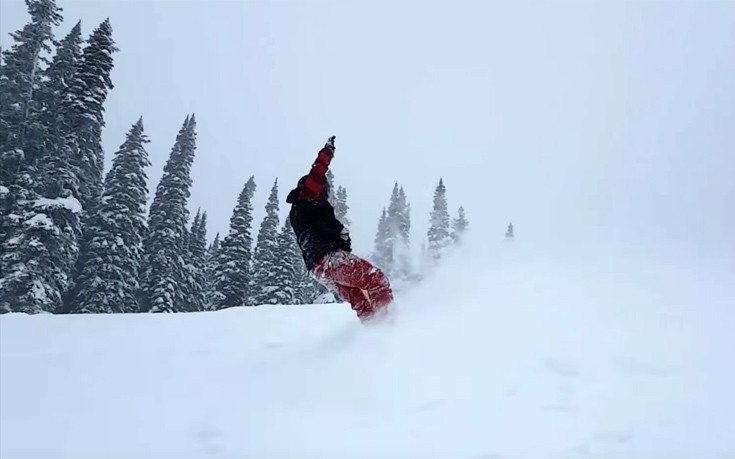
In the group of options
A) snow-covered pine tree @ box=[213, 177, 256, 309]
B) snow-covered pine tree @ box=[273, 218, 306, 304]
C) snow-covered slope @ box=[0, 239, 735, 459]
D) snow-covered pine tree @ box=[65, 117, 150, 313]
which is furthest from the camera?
snow-covered pine tree @ box=[213, 177, 256, 309]

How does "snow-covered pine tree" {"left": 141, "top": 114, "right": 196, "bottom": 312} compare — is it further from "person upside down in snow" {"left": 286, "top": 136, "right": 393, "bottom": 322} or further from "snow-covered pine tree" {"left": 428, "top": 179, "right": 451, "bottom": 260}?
"person upside down in snow" {"left": 286, "top": 136, "right": 393, "bottom": 322}

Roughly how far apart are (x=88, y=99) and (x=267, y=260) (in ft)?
45.0

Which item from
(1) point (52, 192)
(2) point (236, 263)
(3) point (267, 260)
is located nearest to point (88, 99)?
(1) point (52, 192)

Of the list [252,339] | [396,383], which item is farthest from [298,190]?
[396,383]

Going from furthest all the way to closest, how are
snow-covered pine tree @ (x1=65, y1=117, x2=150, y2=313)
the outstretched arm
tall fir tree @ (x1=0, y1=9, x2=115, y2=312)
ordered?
snow-covered pine tree @ (x1=65, y1=117, x2=150, y2=313) < tall fir tree @ (x1=0, y1=9, x2=115, y2=312) < the outstretched arm

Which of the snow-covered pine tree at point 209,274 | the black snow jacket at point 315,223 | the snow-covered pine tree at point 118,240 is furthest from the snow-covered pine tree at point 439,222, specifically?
the black snow jacket at point 315,223

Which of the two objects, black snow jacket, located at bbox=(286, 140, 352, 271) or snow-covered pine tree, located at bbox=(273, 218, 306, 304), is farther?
snow-covered pine tree, located at bbox=(273, 218, 306, 304)

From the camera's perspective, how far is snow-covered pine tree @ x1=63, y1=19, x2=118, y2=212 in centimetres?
2220

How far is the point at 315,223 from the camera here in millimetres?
6621

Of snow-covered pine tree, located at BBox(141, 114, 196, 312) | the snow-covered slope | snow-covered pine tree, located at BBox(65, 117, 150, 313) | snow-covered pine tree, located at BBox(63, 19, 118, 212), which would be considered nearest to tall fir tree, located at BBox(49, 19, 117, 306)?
snow-covered pine tree, located at BBox(63, 19, 118, 212)

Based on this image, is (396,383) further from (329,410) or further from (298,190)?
(298,190)

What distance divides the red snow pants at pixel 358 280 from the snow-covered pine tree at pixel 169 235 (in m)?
23.7

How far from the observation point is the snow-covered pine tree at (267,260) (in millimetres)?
29797

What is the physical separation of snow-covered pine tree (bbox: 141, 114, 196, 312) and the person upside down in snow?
927 inches
